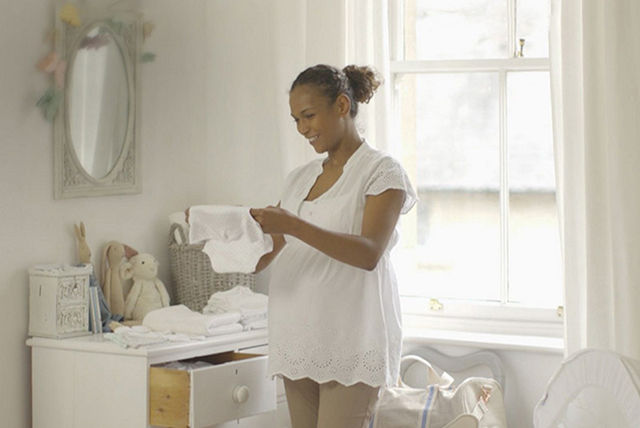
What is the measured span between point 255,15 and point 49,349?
1343 millimetres

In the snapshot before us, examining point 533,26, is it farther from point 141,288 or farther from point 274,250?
point 141,288

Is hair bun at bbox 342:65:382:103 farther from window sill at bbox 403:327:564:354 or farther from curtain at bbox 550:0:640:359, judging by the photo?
window sill at bbox 403:327:564:354

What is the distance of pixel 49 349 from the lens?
260 centimetres

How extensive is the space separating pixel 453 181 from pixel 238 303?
0.83 m

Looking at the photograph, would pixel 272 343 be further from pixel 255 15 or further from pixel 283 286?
pixel 255 15

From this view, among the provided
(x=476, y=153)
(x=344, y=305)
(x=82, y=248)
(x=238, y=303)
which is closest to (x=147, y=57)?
(x=82, y=248)

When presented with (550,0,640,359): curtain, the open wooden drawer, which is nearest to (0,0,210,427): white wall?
the open wooden drawer

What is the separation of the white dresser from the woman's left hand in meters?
0.58

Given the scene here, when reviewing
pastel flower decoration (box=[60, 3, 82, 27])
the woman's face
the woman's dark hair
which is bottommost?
the woman's face

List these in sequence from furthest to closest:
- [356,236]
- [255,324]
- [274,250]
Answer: [255,324]
[274,250]
[356,236]

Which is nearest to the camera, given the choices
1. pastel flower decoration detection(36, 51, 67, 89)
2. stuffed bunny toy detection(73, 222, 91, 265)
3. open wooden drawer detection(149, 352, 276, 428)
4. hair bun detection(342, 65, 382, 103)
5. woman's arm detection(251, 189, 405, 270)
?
woman's arm detection(251, 189, 405, 270)

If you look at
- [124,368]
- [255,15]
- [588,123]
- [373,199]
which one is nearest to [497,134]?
[588,123]

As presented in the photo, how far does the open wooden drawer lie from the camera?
243cm

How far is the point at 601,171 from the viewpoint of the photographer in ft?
8.46
